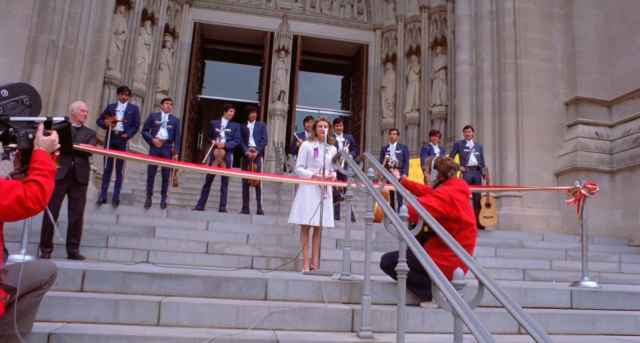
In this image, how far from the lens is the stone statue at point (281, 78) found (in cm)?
1391

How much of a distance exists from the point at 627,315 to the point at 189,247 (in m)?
4.36

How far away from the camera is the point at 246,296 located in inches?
157

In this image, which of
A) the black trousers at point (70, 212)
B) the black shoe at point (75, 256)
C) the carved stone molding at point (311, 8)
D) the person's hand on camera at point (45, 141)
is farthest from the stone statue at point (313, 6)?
the person's hand on camera at point (45, 141)

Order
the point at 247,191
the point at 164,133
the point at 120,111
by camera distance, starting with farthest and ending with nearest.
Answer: the point at 247,191
the point at 164,133
the point at 120,111

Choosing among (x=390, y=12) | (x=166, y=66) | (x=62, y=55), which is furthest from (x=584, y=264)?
(x=390, y=12)

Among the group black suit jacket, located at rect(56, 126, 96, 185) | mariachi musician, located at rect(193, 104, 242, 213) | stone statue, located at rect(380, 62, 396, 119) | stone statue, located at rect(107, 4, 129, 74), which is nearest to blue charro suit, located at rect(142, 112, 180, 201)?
mariachi musician, located at rect(193, 104, 242, 213)

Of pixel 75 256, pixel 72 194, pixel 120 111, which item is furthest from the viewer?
pixel 120 111

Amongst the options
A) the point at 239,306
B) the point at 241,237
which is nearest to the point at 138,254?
the point at 241,237

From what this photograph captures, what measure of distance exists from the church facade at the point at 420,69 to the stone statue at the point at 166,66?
0.03 metres

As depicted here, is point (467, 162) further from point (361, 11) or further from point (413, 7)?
point (361, 11)

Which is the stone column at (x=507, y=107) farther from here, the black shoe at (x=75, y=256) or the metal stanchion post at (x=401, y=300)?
the black shoe at (x=75, y=256)

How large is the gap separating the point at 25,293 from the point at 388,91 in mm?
12388

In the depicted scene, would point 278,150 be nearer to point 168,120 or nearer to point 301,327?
point 168,120

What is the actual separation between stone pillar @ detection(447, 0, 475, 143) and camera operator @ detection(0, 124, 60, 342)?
978 centimetres
